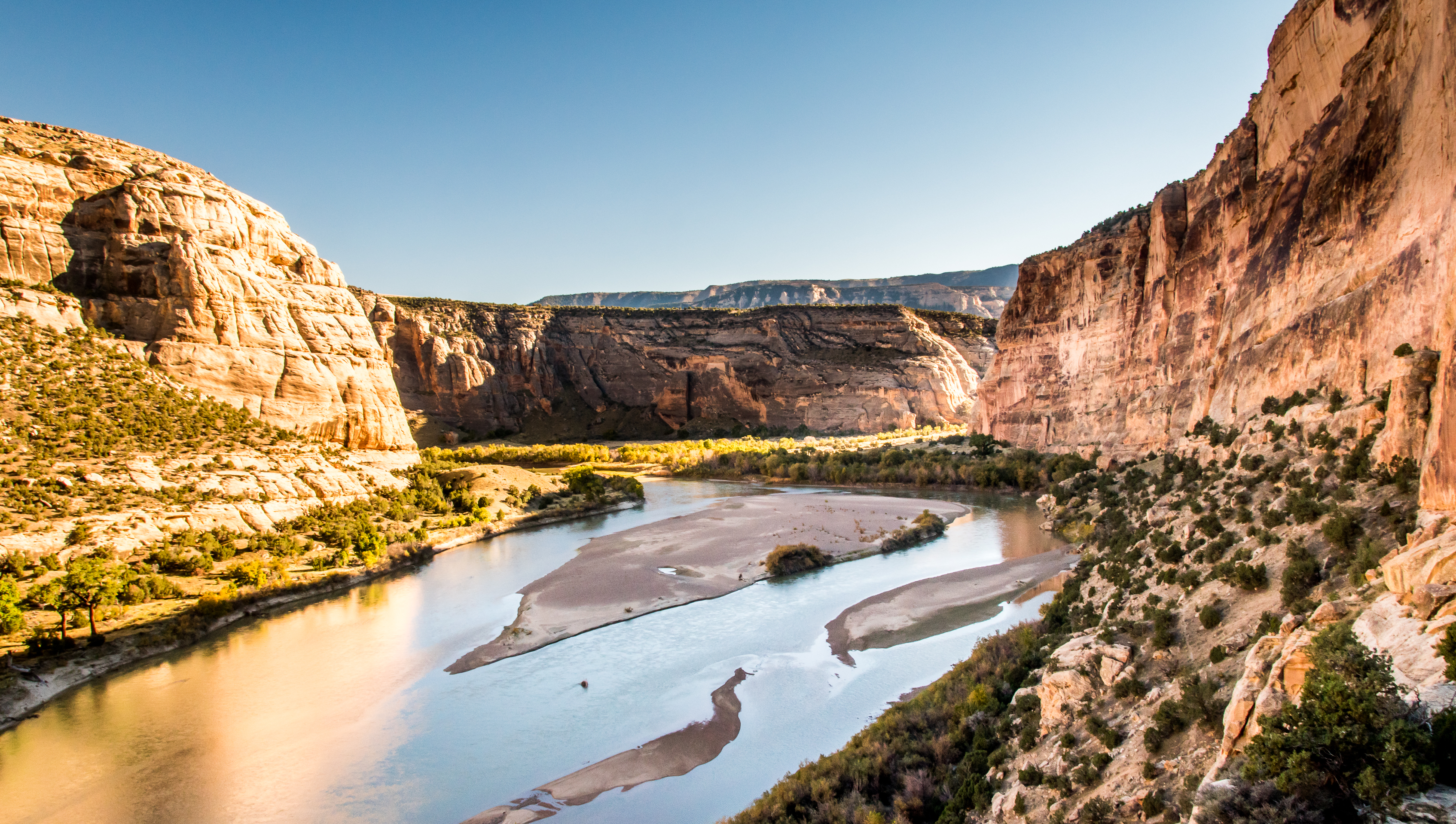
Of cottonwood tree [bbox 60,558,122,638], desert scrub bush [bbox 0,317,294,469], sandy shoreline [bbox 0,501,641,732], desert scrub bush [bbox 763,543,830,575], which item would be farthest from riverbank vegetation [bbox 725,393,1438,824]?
desert scrub bush [bbox 0,317,294,469]

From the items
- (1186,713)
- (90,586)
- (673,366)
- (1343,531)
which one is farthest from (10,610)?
(673,366)

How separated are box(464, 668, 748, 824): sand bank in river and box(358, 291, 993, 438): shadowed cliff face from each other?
251 ft

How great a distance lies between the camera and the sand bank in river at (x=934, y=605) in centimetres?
2097

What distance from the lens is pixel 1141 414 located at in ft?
118

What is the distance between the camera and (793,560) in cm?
3025

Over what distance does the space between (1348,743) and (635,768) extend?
39.9ft

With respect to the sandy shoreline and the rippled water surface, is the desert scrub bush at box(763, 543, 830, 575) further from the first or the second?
the sandy shoreline

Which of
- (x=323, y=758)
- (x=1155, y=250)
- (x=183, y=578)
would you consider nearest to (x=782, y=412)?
(x=1155, y=250)

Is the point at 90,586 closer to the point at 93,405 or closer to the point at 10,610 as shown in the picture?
the point at 10,610

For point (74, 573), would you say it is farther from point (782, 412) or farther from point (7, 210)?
point (782, 412)

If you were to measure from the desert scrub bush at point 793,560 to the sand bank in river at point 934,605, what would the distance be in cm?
520

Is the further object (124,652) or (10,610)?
(124,652)

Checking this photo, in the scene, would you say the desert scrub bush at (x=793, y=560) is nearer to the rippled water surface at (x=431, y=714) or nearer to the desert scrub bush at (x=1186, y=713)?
the rippled water surface at (x=431, y=714)

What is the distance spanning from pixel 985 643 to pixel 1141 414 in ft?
82.2
